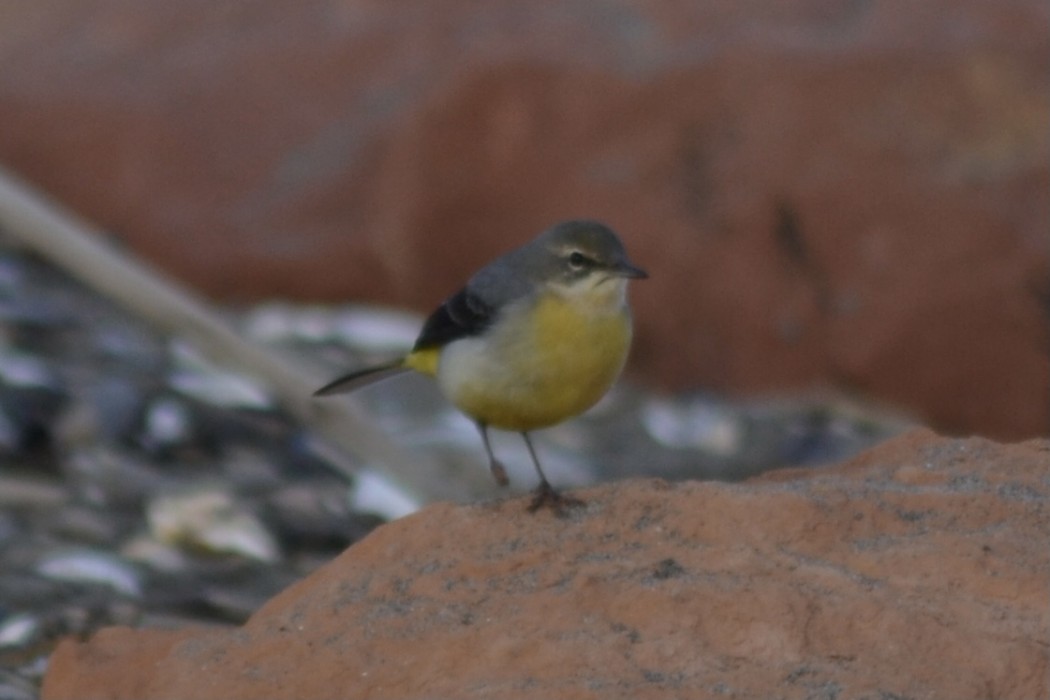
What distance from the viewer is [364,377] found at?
24.9ft

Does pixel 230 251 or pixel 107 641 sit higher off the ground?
pixel 230 251

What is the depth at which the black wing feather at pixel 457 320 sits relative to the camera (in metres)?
6.64

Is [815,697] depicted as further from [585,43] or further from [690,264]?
[585,43]

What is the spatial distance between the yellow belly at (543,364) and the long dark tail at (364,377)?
1.03 m

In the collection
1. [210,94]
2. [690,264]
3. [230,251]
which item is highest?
[210,94]

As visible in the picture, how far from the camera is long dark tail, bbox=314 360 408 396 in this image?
7492 millimetres

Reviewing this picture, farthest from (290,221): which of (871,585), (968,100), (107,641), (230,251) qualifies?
(871,585)

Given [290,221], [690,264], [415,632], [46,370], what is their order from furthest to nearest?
[290,221] → [690,264] → [46,370] → [415,632]

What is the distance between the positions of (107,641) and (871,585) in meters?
1.97

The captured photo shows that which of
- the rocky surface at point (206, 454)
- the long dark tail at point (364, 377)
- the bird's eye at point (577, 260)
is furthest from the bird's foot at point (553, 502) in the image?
the long dark tail at point (364, 377)

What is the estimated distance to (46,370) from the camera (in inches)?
359

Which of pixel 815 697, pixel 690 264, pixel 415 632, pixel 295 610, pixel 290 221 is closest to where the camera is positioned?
pixel 815 697

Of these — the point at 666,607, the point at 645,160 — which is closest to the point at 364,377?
the point at 645,160

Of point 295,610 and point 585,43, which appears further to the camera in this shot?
point 585,43
